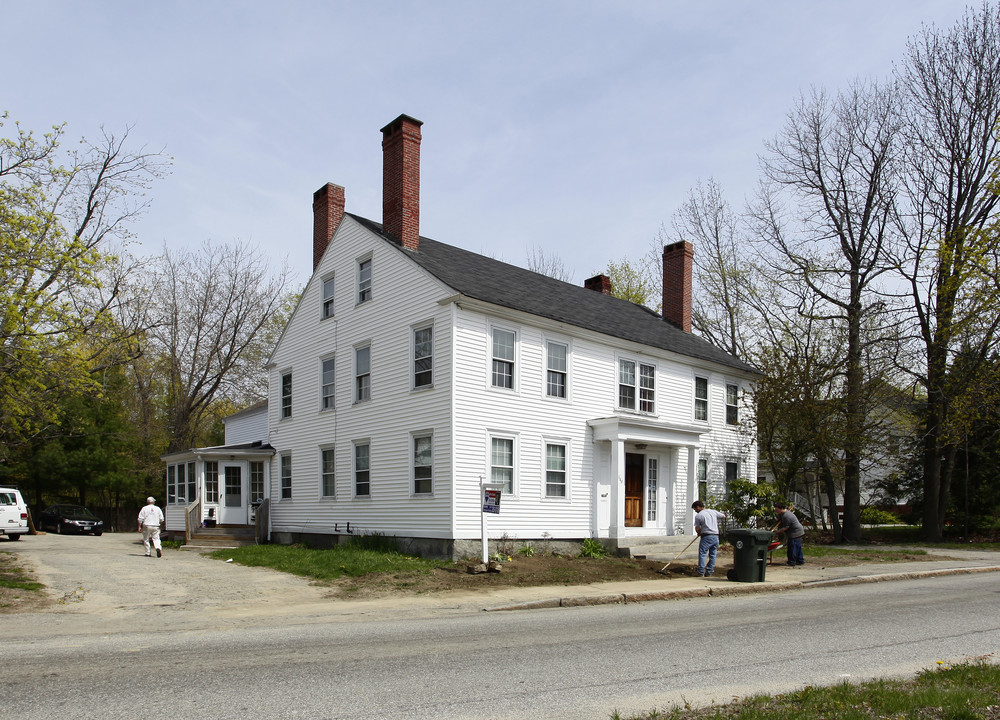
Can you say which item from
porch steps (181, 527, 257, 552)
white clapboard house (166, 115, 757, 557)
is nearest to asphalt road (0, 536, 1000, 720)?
white clapboard house (166, 115, 757, 557)

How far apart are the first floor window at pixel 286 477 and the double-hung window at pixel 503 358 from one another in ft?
29.2

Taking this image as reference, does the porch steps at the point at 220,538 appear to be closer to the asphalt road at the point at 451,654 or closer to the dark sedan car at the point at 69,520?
the asphalt road at the point at 451,654

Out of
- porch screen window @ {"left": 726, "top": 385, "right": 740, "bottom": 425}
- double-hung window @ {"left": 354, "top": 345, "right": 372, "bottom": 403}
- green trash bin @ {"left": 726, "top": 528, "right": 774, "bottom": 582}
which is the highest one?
double-hung window @ {"left": 354, "top": 345, "right": 372, "bottom": 403}

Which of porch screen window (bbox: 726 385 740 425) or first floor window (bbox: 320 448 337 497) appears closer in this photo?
first floor window (bbox: 320 448 337 497)

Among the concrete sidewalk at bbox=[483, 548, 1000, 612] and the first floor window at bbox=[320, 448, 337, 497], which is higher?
the first floor window at bbox=[320, 448, 337, 497]

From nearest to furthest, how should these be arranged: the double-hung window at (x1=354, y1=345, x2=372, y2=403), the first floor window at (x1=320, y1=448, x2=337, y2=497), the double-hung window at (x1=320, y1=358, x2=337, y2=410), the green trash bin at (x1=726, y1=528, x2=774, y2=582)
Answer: the green trash bin at (x1=726, y1=528, x2=774, y2=582), the double-hung window at (x1=354, y1=345, x2=372, y2=403), the first floor window at (x1=320, y1=448, x2=337, y2=497), the double-hung window at (x1=320, y1=358, x2=337, y2=410)

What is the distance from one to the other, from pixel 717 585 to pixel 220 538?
53.2 ft

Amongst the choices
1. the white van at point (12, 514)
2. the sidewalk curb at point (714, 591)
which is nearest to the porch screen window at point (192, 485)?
the white van at point (12, 514)

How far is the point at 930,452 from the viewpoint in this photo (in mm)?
31000

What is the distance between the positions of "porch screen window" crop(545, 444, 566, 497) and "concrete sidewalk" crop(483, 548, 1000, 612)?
4.34m

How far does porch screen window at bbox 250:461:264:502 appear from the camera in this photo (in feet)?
86.6

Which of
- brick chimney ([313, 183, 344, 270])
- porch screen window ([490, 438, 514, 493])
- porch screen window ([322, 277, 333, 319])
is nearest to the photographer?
porch screen window ([490, 438, 514, 493])

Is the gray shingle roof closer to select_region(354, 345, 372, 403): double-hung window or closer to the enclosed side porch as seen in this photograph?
select_region(354, 345, 372, 403): double-hung window

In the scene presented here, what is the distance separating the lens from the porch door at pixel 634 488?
22.6m
